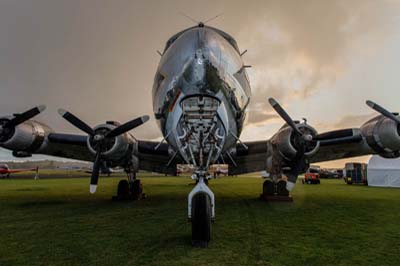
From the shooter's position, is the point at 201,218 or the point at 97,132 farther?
the point at 97,132

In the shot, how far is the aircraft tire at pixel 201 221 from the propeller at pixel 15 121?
7.47 meters

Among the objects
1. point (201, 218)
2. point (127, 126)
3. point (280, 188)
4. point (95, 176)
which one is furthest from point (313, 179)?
point (201, 218)

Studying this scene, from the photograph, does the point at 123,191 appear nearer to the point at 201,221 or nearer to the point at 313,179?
the point at 201,221

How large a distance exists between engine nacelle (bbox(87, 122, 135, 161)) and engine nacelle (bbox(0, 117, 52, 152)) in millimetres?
2650

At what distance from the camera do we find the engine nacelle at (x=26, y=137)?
1083 centimetres

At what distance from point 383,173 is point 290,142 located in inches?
942

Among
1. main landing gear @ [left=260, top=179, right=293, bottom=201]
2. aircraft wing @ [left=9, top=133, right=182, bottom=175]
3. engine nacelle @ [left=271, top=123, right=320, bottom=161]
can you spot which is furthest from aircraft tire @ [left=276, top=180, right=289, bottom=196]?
aircraft wing @ [left=9, top=133, right=182, bottom=175]

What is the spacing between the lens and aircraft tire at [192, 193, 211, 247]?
5.76m

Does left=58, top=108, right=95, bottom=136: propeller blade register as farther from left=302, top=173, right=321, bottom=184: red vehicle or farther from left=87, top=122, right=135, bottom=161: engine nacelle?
left=302, top=173, right=321, bottom=184: red vehicle

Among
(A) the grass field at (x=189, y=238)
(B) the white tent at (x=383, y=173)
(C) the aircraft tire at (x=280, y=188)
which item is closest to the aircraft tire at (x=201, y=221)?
(A) the grass field at (x=189, y=238)

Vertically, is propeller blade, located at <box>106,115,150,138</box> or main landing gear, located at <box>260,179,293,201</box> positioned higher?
propeller blade, located at <box>106,115,150,138</box>

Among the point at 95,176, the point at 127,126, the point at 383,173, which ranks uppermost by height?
the point at 127,126

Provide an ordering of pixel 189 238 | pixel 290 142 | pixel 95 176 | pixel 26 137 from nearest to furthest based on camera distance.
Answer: pixel 189 238
pixel 95 176
pixel 290 142
pixel 26 137

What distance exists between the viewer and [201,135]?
6.69 m
